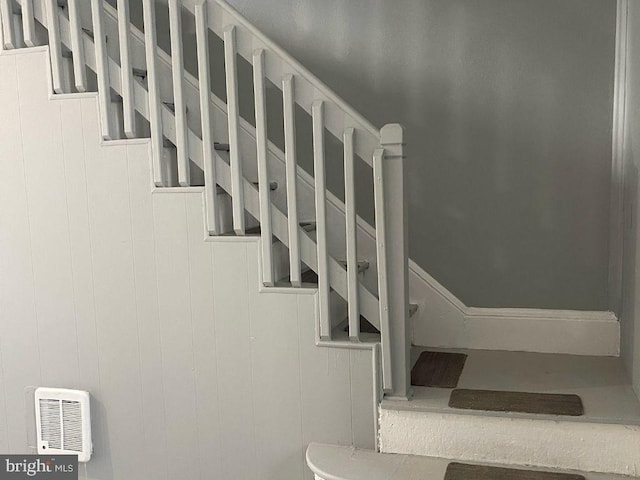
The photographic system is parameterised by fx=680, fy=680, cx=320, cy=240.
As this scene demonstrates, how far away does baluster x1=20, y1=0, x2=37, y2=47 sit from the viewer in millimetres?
2762

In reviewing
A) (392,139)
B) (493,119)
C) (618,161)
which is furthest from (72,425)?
(618,161)

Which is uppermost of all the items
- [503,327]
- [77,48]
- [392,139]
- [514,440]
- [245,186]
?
[77,48]

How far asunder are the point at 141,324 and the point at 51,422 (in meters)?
0.63

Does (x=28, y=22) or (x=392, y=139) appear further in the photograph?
(x=28, y=22)

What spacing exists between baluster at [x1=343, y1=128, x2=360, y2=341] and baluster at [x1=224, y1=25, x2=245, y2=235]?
1.38 feet

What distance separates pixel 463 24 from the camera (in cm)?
308

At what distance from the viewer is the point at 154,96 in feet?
8.68

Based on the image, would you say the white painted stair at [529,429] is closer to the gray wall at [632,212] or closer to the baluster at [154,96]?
the gray wall at [632,212]

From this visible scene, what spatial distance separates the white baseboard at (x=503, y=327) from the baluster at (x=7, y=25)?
2.00 meters

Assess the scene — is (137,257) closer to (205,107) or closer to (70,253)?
(70,253)

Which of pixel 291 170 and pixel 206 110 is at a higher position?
pixel 206 110

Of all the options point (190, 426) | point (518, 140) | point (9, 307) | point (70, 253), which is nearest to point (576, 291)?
point (518, 140)

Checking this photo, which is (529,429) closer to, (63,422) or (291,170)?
(291,170)

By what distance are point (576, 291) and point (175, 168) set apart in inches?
72.8
